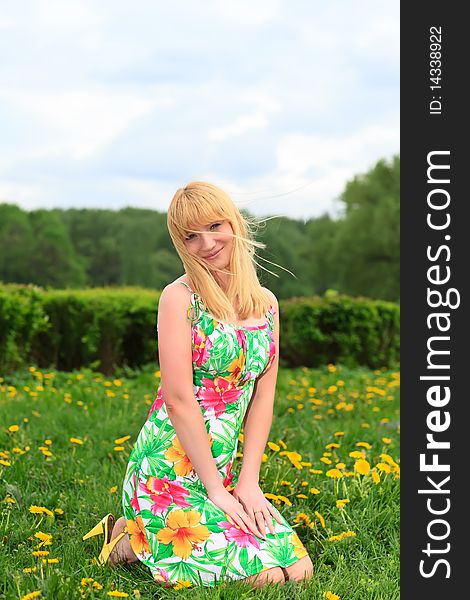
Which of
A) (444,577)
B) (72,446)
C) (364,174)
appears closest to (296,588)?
(444,577)

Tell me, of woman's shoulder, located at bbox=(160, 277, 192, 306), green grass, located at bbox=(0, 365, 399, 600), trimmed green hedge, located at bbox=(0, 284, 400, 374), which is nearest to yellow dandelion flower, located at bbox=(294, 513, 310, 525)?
green grass, located at bbox=(0, 365, 399, 600)

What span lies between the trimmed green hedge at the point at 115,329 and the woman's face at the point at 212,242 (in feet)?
16.8

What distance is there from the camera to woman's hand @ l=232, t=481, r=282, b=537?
3115 mm

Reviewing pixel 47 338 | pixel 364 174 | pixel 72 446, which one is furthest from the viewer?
pixel 364 174

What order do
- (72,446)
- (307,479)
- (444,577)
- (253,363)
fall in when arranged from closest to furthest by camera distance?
(444,577)
(253,363)
(307,479)
(72,446)

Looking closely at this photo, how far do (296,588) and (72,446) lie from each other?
6.95ft

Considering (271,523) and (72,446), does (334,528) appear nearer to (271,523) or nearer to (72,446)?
(271,523)

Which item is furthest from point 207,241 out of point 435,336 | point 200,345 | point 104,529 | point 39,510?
point 39,510

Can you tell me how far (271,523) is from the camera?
3.12 m

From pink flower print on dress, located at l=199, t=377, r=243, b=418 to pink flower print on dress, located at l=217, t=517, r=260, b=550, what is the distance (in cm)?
43

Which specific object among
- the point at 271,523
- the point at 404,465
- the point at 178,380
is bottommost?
the point at 271,523

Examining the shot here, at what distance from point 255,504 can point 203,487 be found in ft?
0.70

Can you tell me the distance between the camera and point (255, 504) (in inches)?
124

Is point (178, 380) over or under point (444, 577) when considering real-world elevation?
over
